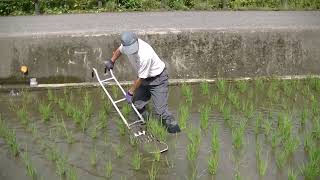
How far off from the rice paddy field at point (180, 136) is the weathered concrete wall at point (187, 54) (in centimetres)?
38

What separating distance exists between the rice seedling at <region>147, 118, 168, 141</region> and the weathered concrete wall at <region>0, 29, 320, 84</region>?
2023 millimetres

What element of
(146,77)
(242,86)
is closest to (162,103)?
(146,77)

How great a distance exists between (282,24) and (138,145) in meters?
3.96

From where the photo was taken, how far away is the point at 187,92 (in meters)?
6.22

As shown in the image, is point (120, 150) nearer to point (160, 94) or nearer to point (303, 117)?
point (160, 94)

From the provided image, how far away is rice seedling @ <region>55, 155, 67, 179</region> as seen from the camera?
13.5 feet

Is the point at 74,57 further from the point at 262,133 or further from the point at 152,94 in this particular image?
the point at 262,133

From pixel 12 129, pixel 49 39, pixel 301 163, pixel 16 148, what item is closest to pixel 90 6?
pixel 49 39

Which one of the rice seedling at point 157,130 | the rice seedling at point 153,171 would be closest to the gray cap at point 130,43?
the rice seedling at point 157,130

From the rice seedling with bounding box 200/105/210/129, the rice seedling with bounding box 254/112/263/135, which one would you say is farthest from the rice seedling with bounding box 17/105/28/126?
the rice seedling with bounding box 254/112/263/135

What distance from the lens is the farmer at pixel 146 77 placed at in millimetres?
4588

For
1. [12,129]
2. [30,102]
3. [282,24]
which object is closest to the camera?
[12,129]

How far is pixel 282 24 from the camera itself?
7648 millimetres

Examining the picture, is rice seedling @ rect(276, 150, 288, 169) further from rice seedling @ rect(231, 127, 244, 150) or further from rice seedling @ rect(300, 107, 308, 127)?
rice seedling @ rect(300, 107, 308, 127)
